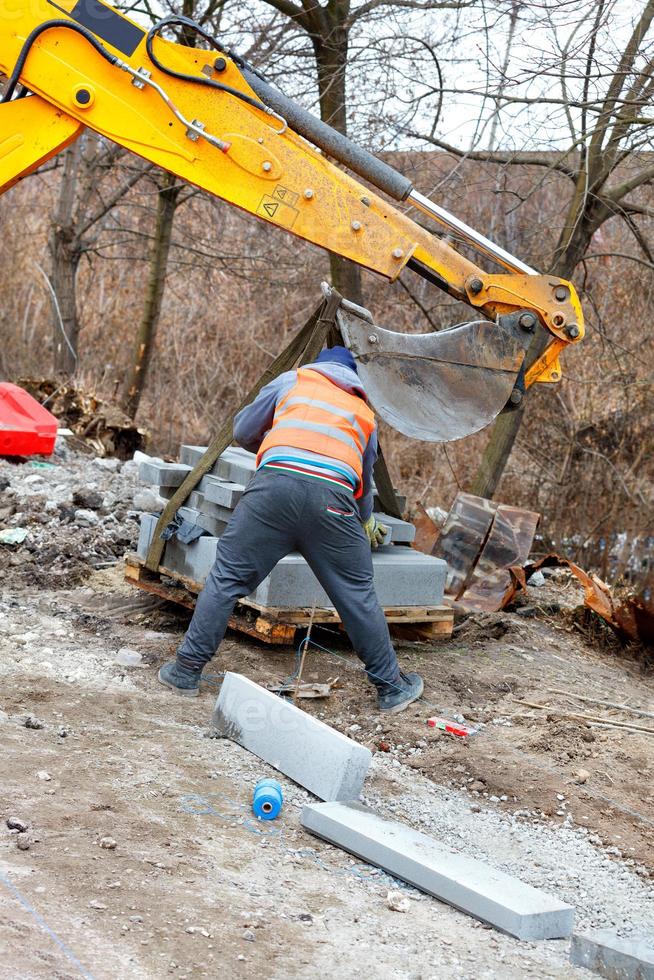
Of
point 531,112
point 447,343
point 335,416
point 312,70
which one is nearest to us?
point 335,416

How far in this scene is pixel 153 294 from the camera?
13398mm

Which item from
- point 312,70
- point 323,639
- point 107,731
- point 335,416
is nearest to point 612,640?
point 323,639

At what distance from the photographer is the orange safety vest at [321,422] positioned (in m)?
5.36

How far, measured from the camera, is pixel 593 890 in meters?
4.22

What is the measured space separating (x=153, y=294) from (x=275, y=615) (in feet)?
26.4

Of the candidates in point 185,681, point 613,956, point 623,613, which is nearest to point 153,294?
point 623,613

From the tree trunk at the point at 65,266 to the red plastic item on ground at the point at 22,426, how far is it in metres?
3.16

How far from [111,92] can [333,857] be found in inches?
147

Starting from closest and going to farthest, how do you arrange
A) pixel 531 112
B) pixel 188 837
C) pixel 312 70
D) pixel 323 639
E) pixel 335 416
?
pixel 188 837 → pixel 335 416 → pixel 323 639 → pixel 531 112 → pixel 312 70

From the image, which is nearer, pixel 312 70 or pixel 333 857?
pixel 333 857

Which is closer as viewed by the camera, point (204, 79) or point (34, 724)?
point (34, 724)

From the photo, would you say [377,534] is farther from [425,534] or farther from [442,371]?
[425,534]

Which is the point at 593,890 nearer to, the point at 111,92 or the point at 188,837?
the point at 188,837

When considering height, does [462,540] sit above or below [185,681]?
above
